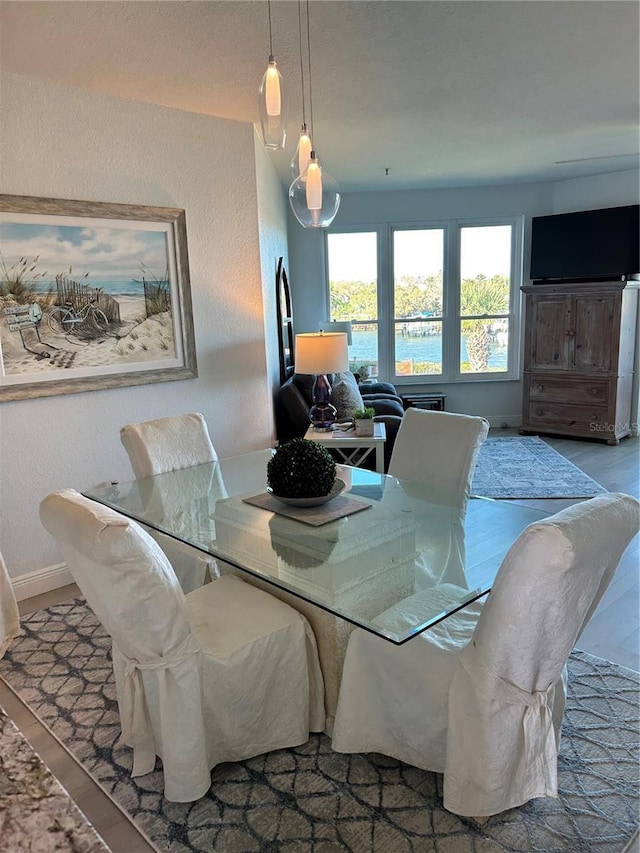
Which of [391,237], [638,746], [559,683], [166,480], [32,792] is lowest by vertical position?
[638,746]

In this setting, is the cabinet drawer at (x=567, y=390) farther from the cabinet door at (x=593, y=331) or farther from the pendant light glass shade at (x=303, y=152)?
the pendant light glass shade at (x=303, y=152)

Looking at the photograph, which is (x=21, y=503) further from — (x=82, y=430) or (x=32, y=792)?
(x=32, y=792)

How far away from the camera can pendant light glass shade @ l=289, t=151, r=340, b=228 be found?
2.26m

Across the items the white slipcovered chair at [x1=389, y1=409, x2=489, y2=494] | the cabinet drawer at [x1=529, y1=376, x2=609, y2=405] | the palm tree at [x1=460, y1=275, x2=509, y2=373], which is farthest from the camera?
the palm tree at [x1=460, y1=275, x2=509, y2=373]

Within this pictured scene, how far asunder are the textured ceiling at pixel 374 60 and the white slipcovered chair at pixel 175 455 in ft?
5.58

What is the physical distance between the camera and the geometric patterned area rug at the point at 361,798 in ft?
5.43

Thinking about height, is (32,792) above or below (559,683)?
above

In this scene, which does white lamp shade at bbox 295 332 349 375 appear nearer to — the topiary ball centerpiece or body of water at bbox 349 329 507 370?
the topiary ball centerpiece

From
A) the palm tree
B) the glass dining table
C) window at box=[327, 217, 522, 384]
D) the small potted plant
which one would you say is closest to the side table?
the small potted plant

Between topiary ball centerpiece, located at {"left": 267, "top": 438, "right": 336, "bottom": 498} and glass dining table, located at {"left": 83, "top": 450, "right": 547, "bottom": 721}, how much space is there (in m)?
0.08

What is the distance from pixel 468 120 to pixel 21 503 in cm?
368

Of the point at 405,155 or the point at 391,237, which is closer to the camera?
the point at 405,155

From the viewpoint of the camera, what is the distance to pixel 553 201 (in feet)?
21.3

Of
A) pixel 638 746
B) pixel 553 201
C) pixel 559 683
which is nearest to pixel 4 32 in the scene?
pixel 559 683
